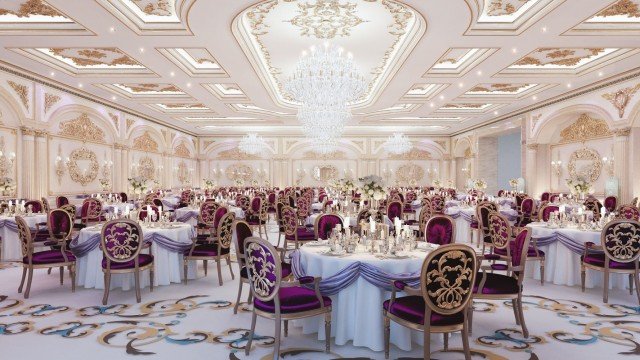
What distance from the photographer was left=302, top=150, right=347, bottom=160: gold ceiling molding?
2092cm

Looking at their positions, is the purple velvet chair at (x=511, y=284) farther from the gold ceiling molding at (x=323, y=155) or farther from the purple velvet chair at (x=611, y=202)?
the gold ceiling molding at (x=323, y=155)

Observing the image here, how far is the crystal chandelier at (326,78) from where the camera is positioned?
7117 mm

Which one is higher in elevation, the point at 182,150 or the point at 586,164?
the point at 182,150

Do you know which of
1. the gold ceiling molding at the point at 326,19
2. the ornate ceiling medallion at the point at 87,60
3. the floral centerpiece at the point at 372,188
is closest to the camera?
the floral centerpiece at the point at 372,188

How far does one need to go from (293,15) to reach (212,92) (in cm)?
522

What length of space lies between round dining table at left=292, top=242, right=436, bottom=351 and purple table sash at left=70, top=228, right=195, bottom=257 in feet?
8.33

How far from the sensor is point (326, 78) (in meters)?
7.20

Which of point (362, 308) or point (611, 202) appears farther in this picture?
point (611, 202)

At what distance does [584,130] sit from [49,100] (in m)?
13.8

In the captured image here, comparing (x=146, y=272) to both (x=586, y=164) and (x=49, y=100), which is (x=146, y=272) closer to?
(x=49, y=100)

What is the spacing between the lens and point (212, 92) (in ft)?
36.5

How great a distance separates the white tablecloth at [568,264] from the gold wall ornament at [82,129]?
1082 cm

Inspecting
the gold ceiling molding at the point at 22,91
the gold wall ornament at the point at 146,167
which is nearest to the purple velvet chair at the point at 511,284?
the gold ceiling molding at the point at 22,91

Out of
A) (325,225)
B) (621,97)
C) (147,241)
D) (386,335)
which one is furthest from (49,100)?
(621,97)
